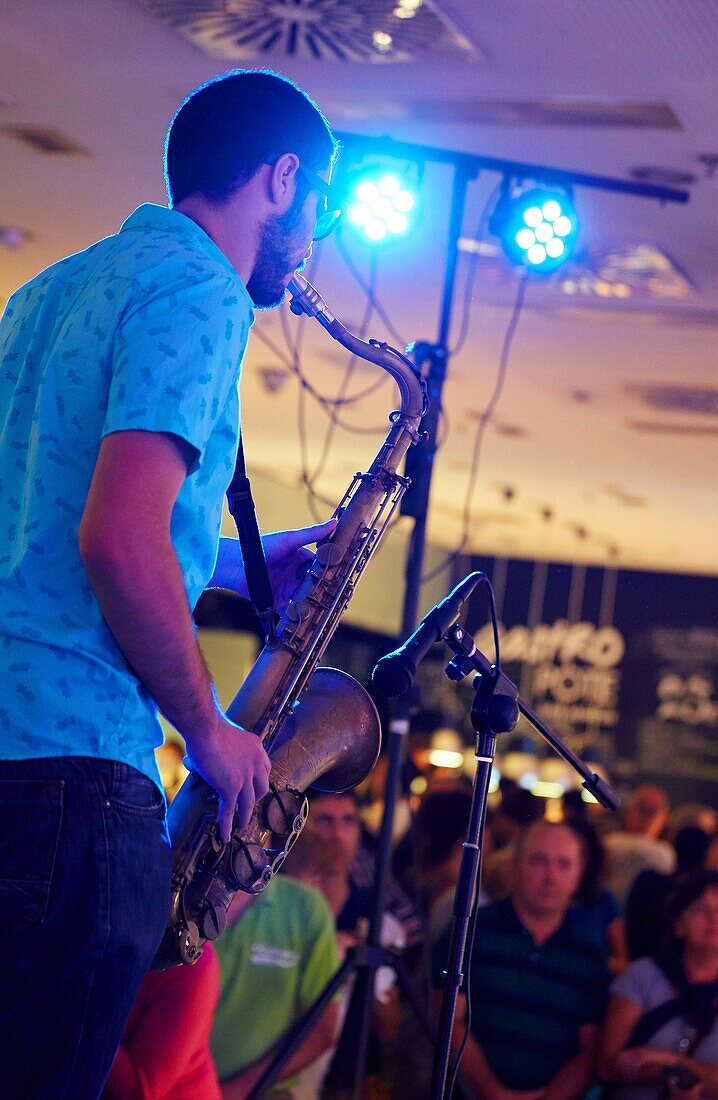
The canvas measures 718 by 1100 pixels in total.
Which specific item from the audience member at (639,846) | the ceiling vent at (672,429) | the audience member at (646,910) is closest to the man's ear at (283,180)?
the audience member at (646,910)

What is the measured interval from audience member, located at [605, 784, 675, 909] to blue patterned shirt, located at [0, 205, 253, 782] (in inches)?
198

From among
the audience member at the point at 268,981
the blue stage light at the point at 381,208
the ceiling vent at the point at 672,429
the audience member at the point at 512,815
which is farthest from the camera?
the ceiling vent at the point at 672,429

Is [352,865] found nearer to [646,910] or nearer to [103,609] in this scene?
[646,910]

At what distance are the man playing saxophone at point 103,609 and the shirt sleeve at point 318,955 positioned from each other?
2.47 meters

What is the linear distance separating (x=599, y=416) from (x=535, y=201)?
4.07 metres

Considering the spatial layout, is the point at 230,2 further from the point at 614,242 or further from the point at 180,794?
the point at 180,794

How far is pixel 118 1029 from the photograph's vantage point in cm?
154

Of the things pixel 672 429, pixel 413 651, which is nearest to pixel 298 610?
pixel 413 651

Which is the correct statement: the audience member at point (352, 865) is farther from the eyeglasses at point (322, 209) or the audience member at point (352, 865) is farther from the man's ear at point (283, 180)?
the man's ear at point (283, 180)

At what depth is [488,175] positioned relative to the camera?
4918 millimetres

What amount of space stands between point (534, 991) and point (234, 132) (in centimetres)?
327

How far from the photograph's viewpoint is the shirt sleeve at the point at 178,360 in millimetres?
1520

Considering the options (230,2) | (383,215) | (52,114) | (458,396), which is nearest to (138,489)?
(230,2)

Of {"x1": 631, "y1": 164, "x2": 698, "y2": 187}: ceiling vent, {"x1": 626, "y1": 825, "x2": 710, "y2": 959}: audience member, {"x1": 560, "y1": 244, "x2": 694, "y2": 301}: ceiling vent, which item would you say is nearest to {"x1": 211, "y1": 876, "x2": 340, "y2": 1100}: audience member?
{"x1": 626, "y1": 825, "x2": 710, "y2": 959}: audience member
